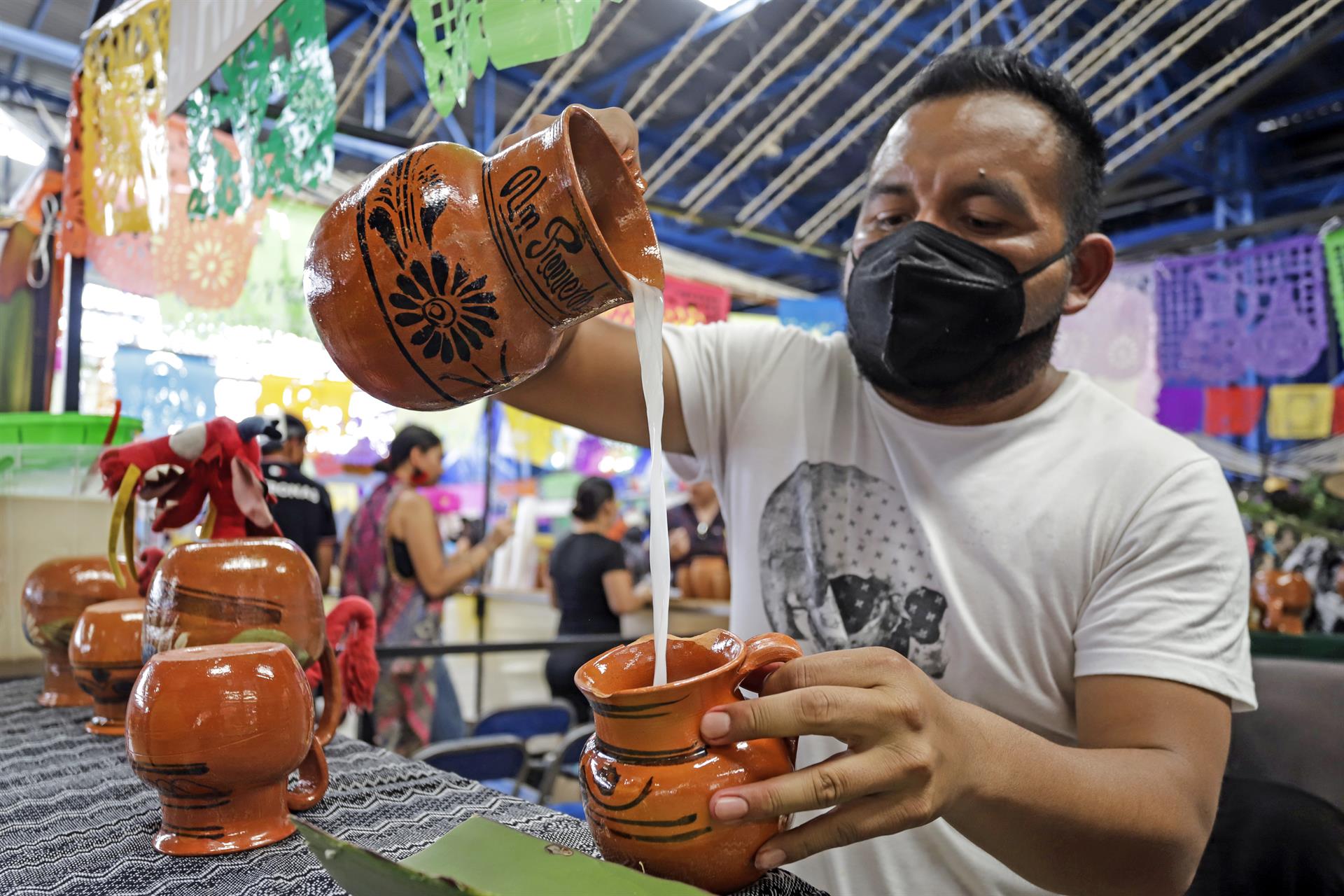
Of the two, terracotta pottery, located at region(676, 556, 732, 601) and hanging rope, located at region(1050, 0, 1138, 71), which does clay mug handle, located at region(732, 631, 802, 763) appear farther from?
terracotta pottery, located at region(676, 556, 732, 601)

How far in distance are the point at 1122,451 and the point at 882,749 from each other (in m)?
0.77

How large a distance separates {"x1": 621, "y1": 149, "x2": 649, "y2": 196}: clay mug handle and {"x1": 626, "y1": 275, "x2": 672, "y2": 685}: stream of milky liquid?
96 millimetres

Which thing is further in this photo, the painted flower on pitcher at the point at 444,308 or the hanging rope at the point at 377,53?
the hanging rope at the point at 377,53

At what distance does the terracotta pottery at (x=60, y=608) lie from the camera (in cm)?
142

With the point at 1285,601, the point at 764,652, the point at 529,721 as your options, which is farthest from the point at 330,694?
the point at 1285,601

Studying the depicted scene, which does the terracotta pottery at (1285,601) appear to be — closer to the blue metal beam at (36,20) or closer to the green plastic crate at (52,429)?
the green plastic crate at (52,429)

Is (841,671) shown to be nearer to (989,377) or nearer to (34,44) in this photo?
(989,377)

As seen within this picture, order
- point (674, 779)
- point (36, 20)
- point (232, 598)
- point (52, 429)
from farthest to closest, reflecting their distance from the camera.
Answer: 1. point (36, 20)
2. point (52, 429)
3. point (232, 598)
4. point (674, 779)

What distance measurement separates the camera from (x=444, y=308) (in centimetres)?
70

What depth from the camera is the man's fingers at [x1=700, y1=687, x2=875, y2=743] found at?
60 centimetres

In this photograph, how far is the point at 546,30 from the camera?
95cm

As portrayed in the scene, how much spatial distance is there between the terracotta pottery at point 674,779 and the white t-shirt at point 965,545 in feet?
1.97

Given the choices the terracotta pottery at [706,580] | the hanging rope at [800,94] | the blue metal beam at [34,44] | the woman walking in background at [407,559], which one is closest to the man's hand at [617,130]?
the woman walking in background at [407,559]

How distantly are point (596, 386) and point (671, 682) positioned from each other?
65 centimetres
